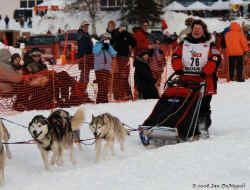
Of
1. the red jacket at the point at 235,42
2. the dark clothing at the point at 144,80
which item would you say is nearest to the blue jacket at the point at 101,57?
the dark clothing at the point at 144,80

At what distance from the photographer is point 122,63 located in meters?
9.24

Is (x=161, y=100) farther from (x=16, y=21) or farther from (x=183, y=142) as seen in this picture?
(x=16, y=21)

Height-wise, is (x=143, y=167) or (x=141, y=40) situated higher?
(x=141, y=40)

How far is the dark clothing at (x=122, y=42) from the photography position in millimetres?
9438

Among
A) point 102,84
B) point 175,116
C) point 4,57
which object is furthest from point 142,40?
point 175,116

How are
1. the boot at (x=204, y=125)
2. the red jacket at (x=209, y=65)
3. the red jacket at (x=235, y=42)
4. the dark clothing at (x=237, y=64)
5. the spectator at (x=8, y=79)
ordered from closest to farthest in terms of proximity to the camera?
the red jacket at (x=209, y=65), the boot at (x=204, y=125), the spectator at (x=8, y=79), the red jacket at (x=235, y=42), the dark clothing at (x=237, y=64)

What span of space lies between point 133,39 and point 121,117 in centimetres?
243

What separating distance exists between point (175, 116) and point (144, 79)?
3.52 meters

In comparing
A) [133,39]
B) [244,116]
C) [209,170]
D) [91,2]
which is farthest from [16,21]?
[209,170]

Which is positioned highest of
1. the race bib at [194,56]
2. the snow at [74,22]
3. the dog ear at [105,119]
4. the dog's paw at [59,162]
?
the snow at [74,22]

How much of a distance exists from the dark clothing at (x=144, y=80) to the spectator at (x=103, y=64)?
548mm

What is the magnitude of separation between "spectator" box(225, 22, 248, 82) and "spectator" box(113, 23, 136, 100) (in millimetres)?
2839

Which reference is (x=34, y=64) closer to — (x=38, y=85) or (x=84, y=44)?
(x=38, y=85)

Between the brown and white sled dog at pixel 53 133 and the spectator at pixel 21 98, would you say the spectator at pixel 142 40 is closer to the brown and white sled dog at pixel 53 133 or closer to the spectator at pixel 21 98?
the spectator at pixel 21 98
